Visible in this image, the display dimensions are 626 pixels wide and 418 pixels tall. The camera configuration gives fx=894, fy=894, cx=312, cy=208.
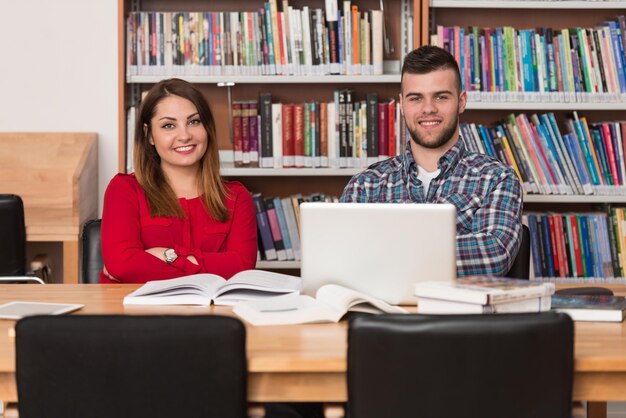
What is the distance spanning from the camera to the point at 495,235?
244cm

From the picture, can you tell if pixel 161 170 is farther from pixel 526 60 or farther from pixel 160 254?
pixel 526 60

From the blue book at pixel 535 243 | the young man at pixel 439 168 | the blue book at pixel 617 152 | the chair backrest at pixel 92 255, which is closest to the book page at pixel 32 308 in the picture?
the chair backrest at pixel 92 255

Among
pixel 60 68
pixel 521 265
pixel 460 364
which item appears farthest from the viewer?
pixel 60 68

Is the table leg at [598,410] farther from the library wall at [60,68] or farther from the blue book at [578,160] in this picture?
the library wall at [60,68]

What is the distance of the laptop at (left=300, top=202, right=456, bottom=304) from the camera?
5.84 feet

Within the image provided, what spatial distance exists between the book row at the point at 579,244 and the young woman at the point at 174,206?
4.91 feet

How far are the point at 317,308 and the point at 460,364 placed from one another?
52 centimetres

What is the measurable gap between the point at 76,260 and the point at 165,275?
107 cm

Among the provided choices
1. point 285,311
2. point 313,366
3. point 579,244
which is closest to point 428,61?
point 285,311

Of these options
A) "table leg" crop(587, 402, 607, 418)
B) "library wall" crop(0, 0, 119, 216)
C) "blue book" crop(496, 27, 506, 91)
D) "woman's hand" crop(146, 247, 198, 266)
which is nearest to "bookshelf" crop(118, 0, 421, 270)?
"library wall" crop(0, 0, 119, 216)

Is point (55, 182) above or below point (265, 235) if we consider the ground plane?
above

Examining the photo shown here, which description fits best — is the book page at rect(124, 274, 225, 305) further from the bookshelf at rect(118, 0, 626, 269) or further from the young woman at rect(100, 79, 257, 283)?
the bookshelf at rect(118, 0, 626, 269)

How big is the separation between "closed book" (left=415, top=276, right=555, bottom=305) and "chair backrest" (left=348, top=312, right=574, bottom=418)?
31 centimetres

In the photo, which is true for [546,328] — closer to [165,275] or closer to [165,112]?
[165,275]
